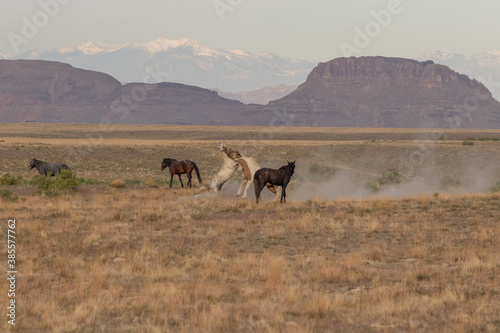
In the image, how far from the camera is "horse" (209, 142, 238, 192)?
72.7ft

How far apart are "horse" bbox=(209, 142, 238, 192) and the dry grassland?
19.9 inches

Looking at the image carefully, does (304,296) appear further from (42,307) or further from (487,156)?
(487,156)

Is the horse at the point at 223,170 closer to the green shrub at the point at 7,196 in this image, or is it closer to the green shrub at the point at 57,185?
the green shrub at the point at 57,185

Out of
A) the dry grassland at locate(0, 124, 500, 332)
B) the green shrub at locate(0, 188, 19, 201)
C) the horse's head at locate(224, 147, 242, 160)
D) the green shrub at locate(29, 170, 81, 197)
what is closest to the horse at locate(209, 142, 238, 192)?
the horse's head at locate(224, 147, 242, 160)

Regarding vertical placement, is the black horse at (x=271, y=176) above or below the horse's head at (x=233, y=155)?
below

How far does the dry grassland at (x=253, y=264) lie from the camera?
8.20 m

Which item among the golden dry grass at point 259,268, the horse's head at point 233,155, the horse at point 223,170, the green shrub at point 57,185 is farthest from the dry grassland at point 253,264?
the horse's head at point 233,155

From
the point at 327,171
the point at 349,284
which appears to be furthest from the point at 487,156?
the point at 349,284

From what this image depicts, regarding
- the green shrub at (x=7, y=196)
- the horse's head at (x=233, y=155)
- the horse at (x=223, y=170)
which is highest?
the horse's head at (x=233, y=155)

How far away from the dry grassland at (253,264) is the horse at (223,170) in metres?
0.51

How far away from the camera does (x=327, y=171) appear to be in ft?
125

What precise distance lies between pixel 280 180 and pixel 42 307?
41.9 feet

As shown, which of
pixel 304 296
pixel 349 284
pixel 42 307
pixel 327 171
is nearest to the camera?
pixel 42 307

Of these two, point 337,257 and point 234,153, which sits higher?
point 234,153
